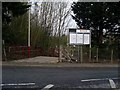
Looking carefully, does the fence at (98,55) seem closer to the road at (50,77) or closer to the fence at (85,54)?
the fence at (85,54)

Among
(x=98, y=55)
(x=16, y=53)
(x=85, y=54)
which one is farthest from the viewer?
(x=16, y=53)

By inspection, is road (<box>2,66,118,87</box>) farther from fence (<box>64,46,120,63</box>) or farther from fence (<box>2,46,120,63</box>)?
fence (<box>64,46,120,63</box>)

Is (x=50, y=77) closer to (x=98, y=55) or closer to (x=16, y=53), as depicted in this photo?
(x=98, y=55)

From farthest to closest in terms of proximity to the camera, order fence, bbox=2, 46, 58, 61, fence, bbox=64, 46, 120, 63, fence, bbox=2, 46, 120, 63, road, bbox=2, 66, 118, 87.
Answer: fence, bbox=2, 46, 58, 61, fence, bbox=64, 46, 120, 63, fence, bbox=2, 46, 120, 63, road, bbox=2, 66, 118, 87

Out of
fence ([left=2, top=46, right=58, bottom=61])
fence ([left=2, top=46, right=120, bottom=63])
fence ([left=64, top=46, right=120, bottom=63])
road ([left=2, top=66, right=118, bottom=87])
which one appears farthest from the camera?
fence ([left=2, top=46, right=58, bottom=61])

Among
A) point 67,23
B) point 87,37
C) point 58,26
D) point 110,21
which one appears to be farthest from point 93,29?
point 67,23

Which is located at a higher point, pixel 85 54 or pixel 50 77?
pixel 85 54

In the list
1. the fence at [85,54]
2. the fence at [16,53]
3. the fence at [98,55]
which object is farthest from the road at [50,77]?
the fence at [16,53]

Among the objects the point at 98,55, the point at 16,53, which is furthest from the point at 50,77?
the point at 16,53

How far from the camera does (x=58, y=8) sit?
196 ft

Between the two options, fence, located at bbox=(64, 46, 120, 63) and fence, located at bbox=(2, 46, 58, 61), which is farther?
fence, located at bbox=(2, 46, 58, 61)

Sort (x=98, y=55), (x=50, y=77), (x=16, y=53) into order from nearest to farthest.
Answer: (x=50, y=77), (x=98, y=55), (x=16, y=53)

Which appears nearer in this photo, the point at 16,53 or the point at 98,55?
the point at 98,55

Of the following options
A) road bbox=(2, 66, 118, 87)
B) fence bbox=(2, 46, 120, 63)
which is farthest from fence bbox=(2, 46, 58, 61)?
road bbox=(2, 66, 118, 87)
